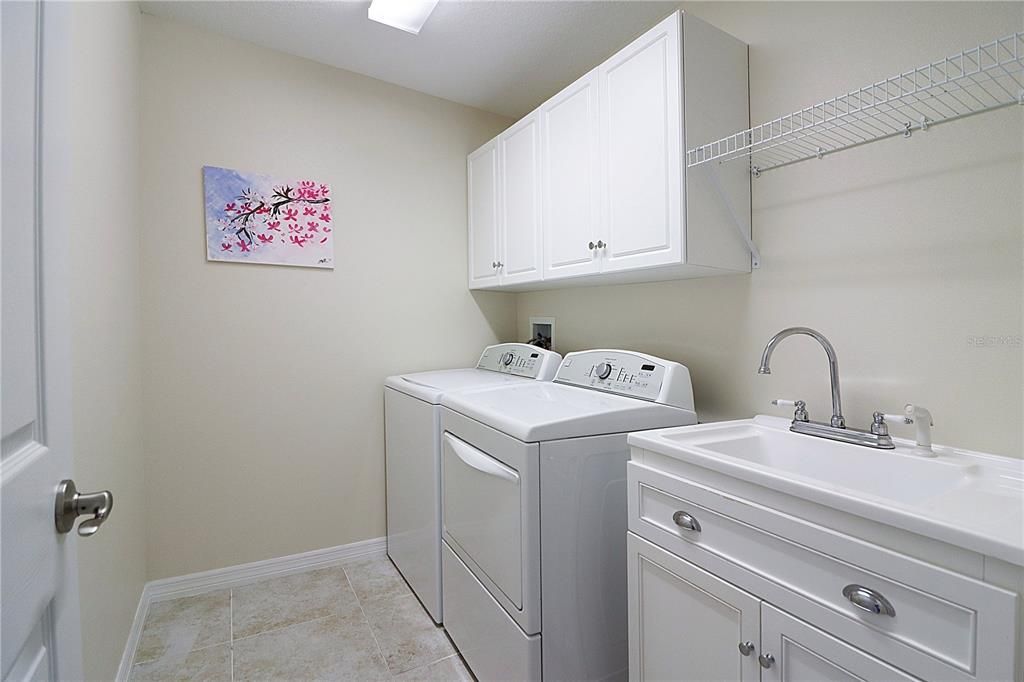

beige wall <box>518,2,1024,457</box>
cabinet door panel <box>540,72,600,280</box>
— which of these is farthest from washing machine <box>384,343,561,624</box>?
beige wall <box>518,2,1024,457</box>

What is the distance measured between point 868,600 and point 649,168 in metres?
1.29

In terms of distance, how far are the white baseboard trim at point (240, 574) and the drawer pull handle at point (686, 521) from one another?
76.7 inches

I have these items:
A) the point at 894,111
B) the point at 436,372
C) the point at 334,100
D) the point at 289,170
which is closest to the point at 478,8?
the point at 334,100

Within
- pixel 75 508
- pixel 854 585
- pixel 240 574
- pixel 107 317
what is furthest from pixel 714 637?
pixel 240 574

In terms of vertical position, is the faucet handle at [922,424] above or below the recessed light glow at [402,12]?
below

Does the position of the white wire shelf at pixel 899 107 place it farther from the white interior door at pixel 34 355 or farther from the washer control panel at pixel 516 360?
the white interior door at pixel 34 355

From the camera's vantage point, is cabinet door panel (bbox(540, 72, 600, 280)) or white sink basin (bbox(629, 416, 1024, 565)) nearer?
white sink basin (bbox(629, 416, 1024, 565))

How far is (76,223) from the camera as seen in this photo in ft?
4.19

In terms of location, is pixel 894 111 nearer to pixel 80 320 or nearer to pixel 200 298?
pixel 80 320

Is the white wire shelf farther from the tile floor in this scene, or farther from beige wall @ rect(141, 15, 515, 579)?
the tile floor

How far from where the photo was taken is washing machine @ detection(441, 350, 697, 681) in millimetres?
1405

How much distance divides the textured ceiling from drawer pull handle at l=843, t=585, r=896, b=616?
210 cm

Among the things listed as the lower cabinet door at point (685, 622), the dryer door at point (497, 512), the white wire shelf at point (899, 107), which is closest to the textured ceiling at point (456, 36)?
the white wire shelf at point (899, 107)

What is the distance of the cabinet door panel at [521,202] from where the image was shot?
2223 millimetres
